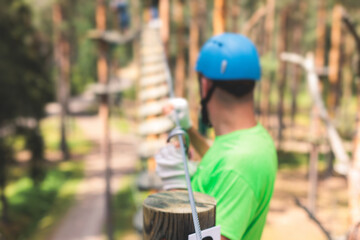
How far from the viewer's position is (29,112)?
18031mm

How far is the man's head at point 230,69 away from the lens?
63.6 inches

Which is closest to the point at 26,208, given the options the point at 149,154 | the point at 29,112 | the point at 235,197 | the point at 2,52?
the point at 29,112

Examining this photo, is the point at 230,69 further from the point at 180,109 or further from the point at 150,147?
the point at 150,147

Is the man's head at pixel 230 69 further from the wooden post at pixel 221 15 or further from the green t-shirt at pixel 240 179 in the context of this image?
the wooden post at pixel 221 15

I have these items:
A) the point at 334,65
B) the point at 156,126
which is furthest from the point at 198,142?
the point at 334,65

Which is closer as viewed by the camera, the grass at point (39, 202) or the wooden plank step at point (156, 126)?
the wooden plank step at point (156, 126)

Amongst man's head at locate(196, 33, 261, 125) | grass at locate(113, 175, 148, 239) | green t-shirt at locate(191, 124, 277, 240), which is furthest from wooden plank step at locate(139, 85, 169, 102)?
Result: green t-shirt at locate(191, 124, 277, 240)

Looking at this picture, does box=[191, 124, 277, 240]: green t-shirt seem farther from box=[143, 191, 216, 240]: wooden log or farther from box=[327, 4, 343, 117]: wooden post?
box=[327, 4, 343, 117]: wooden post

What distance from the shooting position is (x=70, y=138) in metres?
32.1

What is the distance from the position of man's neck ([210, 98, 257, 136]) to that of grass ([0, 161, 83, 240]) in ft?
49.0

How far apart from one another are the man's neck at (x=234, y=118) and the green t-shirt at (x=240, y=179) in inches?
1.3

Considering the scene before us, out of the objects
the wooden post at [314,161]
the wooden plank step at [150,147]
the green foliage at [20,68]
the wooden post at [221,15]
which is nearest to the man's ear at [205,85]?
the wooden post at [221,15]

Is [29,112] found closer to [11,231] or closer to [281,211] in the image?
[11,231]

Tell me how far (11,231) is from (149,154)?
805 centimetres
